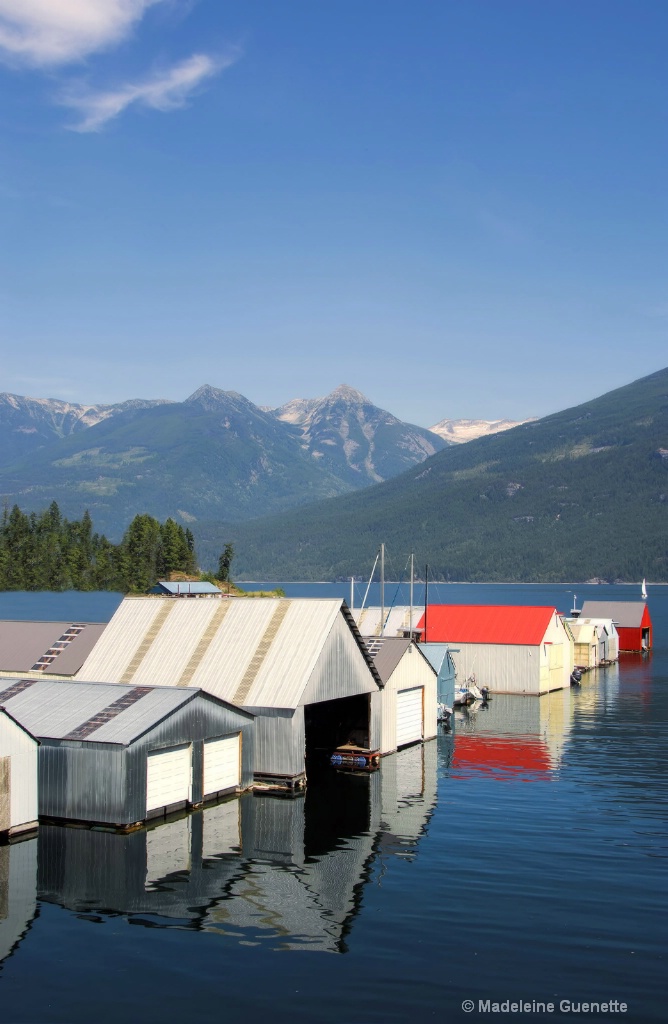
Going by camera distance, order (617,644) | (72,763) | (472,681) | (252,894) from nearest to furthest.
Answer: (252,894), (72,763), (472,681), (617,644)

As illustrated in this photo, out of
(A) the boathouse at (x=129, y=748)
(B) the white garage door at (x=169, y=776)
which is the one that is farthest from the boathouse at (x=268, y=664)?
(B) the white garage door at (x=169, y=776)

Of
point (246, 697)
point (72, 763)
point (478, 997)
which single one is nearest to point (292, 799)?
point (246, 697)

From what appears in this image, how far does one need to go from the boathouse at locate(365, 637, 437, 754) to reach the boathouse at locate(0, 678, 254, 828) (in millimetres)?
13429

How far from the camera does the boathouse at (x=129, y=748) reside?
34.9 metres

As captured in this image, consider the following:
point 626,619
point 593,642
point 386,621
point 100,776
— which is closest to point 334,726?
point 100,776

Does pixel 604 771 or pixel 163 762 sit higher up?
pixel 163 762

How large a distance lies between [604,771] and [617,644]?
75827mm

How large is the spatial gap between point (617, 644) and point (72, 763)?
9834 cm

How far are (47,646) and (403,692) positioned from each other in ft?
72.7

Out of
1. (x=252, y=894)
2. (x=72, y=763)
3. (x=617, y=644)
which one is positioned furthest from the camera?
(x=617, y=644)

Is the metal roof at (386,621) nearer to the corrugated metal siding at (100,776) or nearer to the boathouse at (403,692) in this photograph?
the boathouse at (403,692)

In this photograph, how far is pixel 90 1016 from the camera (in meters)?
20.6

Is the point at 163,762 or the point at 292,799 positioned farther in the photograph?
the point at 292,799

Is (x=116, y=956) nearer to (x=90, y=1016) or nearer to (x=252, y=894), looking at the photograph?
(x=90, y=1016)
